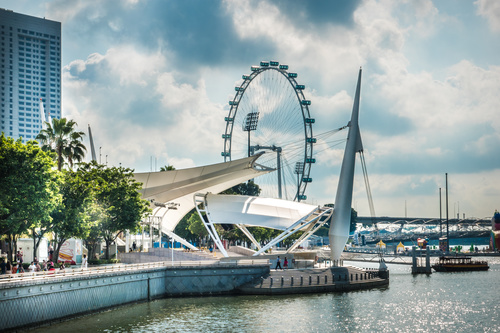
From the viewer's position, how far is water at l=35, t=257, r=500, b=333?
43.2 meters

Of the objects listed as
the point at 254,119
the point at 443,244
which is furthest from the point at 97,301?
the point at 443,244

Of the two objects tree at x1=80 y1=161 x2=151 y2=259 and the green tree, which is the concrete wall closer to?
the green tree

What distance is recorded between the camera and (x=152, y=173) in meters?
82.0

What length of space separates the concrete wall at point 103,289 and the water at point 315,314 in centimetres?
104

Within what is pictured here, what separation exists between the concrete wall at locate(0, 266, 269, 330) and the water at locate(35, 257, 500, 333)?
104cm

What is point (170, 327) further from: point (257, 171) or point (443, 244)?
point (443, 244)

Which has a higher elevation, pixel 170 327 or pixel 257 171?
pixel 257 171

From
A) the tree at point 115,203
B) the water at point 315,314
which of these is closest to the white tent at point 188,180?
the tree at point 115,203

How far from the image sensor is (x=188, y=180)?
84438 mm

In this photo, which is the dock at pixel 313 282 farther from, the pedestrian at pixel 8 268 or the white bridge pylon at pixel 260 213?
the pedestrian at pixel 8 268

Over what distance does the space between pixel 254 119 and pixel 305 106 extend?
949 centimetres

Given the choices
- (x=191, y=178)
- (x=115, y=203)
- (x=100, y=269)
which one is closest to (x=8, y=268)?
(x=100, y=269)

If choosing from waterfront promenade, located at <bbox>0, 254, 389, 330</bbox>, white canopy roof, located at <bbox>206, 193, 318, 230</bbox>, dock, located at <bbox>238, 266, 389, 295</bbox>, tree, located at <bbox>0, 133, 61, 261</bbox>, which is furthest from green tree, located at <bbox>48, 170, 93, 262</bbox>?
white canopy roof, located at <bbox>206, 193, 318, 230</bbox>

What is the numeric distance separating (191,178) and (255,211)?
10.6 meters
